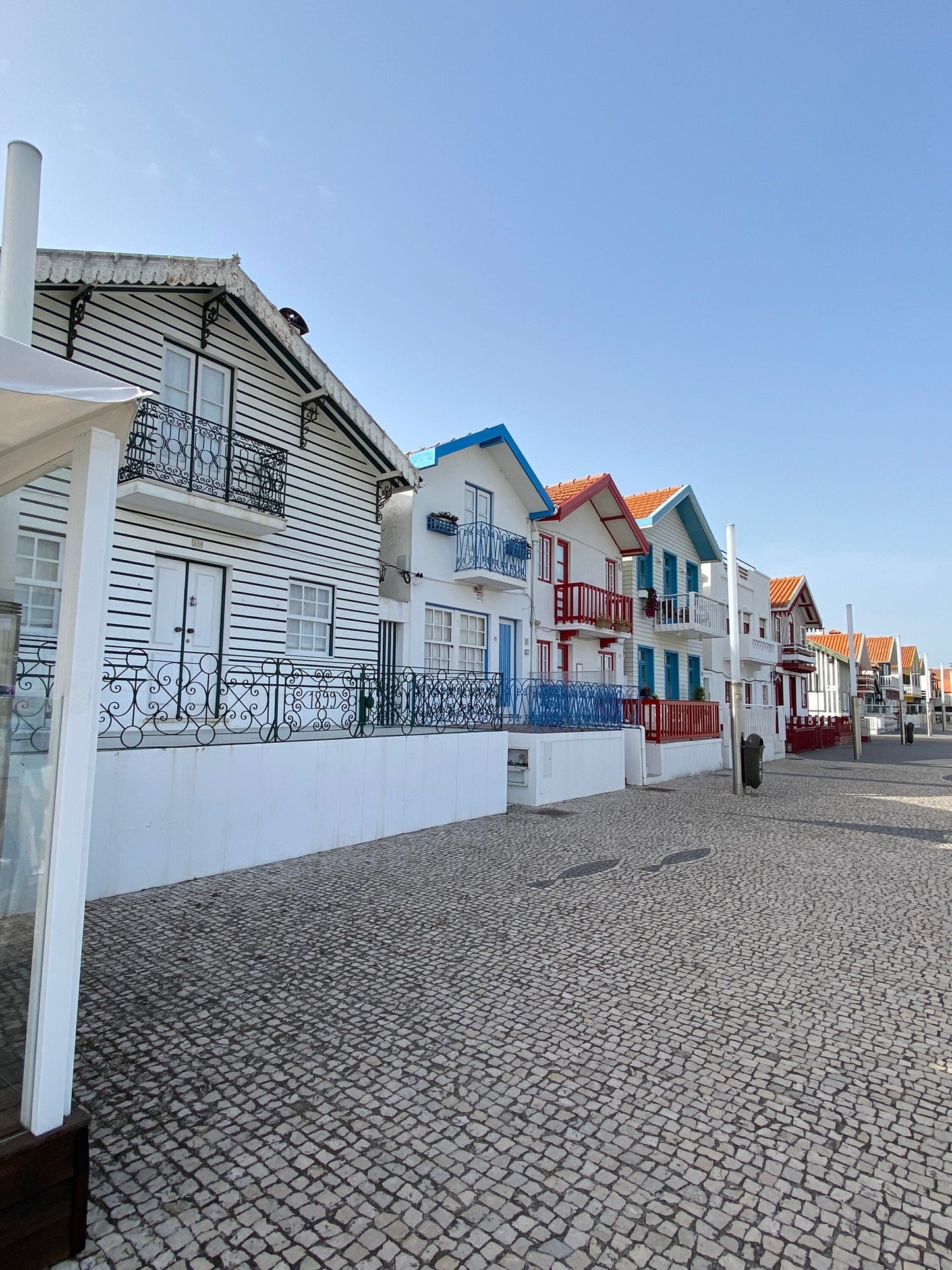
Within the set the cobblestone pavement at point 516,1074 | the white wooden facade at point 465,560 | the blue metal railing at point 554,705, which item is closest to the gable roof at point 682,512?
the white wooden facade at point 465,560

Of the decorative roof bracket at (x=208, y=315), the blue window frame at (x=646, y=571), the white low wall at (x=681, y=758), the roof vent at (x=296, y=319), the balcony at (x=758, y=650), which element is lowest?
the white low wall at (x=681, y=758)

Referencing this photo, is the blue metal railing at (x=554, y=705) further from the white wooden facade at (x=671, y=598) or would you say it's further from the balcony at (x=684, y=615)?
the balcony at (x=684, y=615)

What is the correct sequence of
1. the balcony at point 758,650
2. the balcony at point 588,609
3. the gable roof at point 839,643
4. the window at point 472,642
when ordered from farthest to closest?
the gable roof at point 839,643, the balcony at point 758,650, the balcony at point 588,609, the window at point 472,642

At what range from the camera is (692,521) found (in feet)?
78.6

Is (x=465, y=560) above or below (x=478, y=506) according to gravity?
below

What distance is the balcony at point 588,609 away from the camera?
56.9ft

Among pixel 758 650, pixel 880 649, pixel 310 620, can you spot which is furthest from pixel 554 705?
pixel 880 649

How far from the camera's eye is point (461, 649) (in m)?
14.6

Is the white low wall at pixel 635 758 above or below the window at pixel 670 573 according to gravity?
below

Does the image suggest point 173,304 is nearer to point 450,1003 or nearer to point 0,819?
point 0,819

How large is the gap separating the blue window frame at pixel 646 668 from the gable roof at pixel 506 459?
22.1ft

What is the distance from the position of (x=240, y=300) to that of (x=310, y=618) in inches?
185

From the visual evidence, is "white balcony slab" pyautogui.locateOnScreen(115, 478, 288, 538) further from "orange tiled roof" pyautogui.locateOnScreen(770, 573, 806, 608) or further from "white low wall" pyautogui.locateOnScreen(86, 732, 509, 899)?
"orange tiled roof" pyautogui.locateOnScreen(770, 573, 806, 608)

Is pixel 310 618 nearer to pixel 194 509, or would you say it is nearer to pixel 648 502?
pixel 194 509
